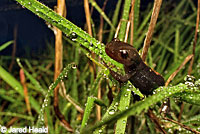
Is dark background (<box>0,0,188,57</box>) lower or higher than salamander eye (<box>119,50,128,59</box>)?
higher

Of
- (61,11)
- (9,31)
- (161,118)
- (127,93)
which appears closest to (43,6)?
(61,11)

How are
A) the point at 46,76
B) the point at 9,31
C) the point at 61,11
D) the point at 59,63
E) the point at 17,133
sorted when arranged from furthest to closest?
the point at 46,76 < the point at 9,31 < the point at 17,133 < the point at 59,63 < the point at 61,11

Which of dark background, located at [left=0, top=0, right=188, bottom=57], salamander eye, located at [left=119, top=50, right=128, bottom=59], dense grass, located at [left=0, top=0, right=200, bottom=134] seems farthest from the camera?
dark background, located at [left=0, top=0, right=188, bottom=57]

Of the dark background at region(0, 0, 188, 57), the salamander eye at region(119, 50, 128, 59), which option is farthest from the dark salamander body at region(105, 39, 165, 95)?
the dark background at region(0, 0, 188, 57)

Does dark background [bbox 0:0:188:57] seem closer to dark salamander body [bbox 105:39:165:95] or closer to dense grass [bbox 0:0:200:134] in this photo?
dense grass [bbox 0:0:200:134]

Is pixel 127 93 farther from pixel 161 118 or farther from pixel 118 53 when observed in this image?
pixel 161 118

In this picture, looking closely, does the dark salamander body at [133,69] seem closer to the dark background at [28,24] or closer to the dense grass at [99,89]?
the dense grass at [99,89]
